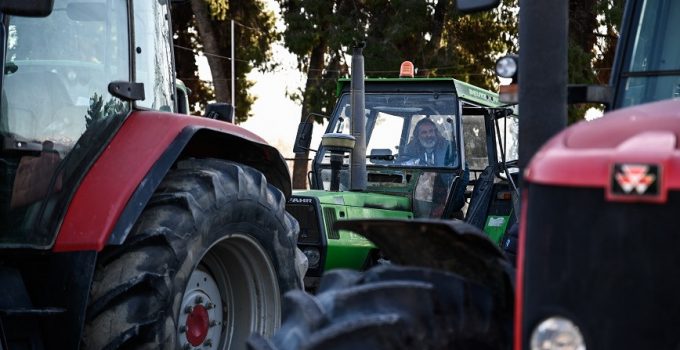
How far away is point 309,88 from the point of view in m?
24.2

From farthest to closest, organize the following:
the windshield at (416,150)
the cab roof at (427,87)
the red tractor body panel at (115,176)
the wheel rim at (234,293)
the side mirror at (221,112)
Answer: the cab roof at (427,87)
the windshield at (416,150)
the side mirror at (221,112)
the wheel rim at (234,293)
the red tractor body panel at (115,176)

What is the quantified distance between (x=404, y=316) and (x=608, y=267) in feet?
2.06

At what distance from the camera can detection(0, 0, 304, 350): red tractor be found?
443cm

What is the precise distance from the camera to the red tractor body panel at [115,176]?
14.9 ft

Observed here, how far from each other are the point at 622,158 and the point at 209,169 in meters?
2.86

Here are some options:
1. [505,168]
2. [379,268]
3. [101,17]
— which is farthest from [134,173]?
[505,168]

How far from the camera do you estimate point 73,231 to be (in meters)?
4.56

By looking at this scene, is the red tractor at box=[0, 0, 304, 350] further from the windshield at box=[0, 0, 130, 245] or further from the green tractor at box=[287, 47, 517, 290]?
the green tractor at box=[287, 47, 517, 290]

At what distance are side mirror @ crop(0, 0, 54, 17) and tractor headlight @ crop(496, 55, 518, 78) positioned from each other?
1.69m

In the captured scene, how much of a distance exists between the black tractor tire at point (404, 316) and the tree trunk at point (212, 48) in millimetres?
21412

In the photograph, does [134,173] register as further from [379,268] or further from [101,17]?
[379,268]

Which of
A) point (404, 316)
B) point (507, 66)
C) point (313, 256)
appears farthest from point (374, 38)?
point (404, 316)

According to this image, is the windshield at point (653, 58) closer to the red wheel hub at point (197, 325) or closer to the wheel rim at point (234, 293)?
the wheel rim at point (234, 293)

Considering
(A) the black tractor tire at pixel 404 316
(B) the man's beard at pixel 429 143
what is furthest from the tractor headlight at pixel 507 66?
(B) the man's beard at pixel 429 143
